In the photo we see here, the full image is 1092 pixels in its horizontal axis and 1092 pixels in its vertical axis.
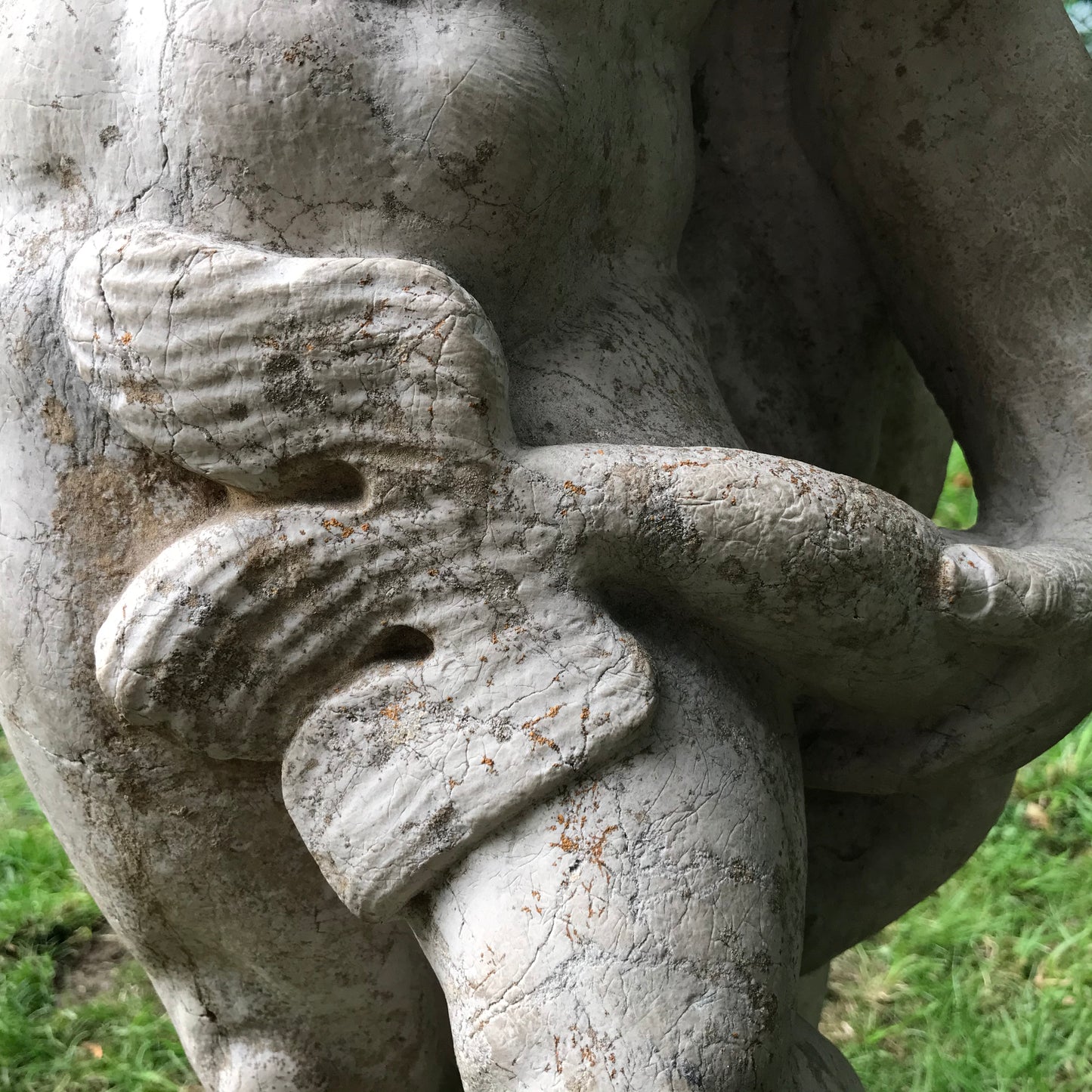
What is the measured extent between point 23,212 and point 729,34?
0.64 m

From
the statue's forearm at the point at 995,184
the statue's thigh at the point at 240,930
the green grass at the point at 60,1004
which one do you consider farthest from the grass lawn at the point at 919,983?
the statue's forearm at the point at 995,184

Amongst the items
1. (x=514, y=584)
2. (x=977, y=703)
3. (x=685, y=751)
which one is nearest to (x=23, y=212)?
(x=514, y=584)

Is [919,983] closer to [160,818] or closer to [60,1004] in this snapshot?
[60,1004]

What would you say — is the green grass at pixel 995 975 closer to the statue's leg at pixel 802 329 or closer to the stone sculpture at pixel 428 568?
the statue's leg at pixel 802 329

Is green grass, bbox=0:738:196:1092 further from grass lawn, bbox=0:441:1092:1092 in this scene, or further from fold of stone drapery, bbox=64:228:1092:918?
fold of stone drapery, bbox=64:228:1092:918

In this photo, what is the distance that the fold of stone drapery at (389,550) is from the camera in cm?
79

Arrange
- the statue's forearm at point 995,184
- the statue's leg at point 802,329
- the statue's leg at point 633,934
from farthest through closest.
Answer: the statue's leg at point 802,329 → the statue's forearm at point 995,184 → the statue's leg at point 633,934

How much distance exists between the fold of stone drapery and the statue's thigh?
8 cm

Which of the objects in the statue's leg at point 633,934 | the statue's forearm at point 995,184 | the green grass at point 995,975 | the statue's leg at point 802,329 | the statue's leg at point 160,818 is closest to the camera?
the statue's leg at point 633,934

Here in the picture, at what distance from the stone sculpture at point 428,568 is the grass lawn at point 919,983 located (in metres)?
1.04

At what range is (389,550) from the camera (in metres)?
0.81

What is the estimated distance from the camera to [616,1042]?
0.76 m

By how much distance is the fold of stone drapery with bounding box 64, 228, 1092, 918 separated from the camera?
79cm

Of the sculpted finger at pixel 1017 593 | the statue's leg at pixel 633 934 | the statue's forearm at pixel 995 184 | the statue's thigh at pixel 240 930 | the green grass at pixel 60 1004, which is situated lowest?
the green grass at pixel 60 1004
